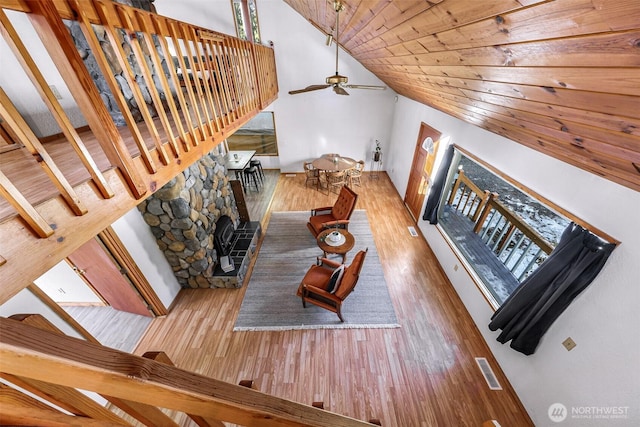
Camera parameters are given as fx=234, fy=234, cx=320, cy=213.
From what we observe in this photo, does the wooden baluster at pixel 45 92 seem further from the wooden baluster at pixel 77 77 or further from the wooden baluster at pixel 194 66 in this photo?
the wooden baluster at pixel 194 66

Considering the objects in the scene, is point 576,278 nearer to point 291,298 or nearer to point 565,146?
point 565,146

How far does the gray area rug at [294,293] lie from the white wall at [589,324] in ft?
4.59

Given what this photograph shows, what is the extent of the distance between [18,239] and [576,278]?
3.21m

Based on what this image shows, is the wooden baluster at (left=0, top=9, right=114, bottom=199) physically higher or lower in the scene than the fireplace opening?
higher

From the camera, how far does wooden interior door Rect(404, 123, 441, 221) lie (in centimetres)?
432

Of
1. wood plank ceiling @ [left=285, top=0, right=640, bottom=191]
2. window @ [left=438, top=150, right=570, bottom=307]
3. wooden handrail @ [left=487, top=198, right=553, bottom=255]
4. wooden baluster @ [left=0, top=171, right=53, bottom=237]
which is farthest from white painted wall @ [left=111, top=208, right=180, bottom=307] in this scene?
wooden handrail @ [left=487, top=198, right=553, bottom=255]

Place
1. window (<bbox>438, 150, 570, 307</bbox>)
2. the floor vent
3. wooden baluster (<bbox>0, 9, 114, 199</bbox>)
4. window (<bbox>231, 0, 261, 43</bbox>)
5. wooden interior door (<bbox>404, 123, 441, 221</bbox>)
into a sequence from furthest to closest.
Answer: window (<bbox>231, 0, 261, 43</bbox>) → wooden interior door (<bbox>404, 123, 441, 221</bbox>) → window (<bbox>438, 150, 570, 307</bbox>) → the floor vent → wooden baluster (<bbox>0, 9, 114, 199</bbox>)

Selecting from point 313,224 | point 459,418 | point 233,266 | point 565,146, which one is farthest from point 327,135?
point 459,418

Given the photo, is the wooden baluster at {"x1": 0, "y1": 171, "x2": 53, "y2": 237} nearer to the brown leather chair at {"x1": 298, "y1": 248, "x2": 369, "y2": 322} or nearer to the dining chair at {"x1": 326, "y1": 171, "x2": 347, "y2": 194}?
the brown leather chair at {"x1": 298, "y1": 248, "x2": 369, "y2": 322}

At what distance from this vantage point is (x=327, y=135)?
21.6 feet

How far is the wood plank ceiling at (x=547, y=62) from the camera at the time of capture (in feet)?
2.56

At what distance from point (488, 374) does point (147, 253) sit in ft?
14.0

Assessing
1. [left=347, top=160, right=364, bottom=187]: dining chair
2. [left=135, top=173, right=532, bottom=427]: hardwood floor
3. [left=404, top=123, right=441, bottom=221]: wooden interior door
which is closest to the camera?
[left=135, top=173, right=532, bottom=427]: hardwood floor

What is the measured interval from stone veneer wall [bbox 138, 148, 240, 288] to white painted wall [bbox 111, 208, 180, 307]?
0.07m
